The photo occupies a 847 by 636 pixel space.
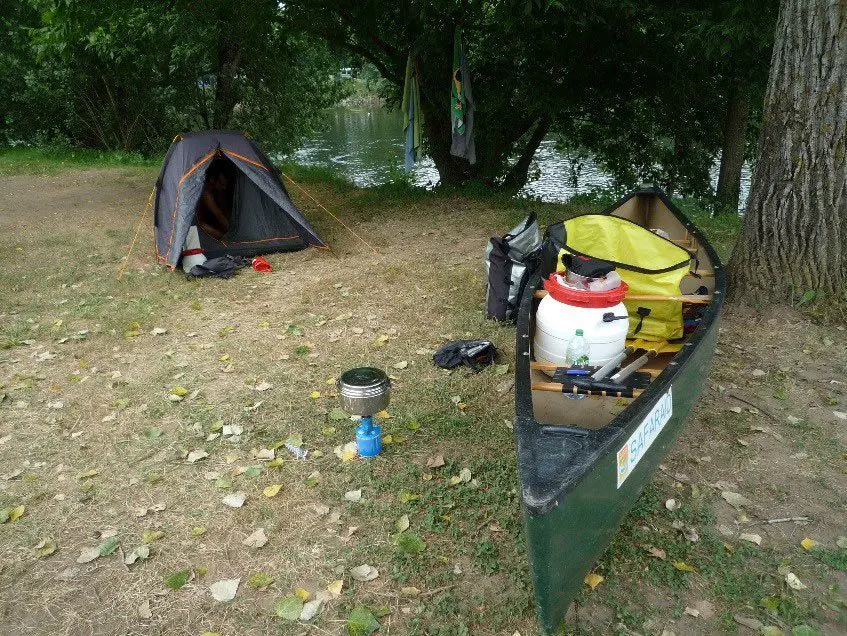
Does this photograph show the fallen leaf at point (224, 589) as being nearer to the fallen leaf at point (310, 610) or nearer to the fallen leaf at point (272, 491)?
the fallen leaf at point (310, 610)

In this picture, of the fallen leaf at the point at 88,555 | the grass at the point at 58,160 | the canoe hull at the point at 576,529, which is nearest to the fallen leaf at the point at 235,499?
the fallen leaf at the point at 88,555

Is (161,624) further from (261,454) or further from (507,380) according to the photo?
(507,380)

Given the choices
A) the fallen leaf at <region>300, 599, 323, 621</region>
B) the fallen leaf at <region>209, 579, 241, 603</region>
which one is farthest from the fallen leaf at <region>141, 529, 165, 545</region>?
the fallen leaf at <region>300, 599, 323, 621</region>

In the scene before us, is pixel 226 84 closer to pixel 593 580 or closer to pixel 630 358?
pixel 630 358

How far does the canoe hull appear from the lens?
2.21m

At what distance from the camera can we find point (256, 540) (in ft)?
10.2

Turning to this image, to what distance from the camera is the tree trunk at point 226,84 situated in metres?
14.8

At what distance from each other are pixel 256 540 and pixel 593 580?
1.52m

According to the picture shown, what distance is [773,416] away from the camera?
3920mm

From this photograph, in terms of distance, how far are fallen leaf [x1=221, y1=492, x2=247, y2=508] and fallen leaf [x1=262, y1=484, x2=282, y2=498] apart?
11 centimetres

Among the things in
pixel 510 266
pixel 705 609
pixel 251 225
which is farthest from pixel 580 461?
pixel 251 225


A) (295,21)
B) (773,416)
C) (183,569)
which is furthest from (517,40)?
(183,569)

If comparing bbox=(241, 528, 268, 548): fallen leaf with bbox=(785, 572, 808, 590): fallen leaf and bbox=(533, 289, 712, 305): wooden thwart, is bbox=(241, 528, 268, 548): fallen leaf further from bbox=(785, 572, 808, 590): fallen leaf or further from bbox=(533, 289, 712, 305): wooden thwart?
bbox=(785, 572, 808, 590): fallen leaf

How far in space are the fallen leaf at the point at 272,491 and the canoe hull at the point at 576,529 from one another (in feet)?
5.22
